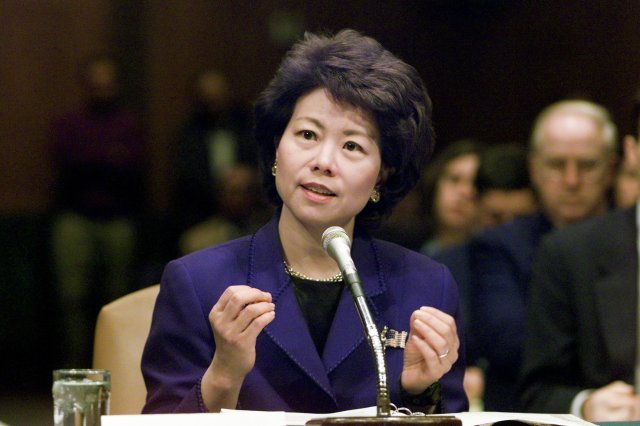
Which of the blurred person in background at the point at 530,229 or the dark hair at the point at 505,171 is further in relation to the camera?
the dark hair at the point at 505,171

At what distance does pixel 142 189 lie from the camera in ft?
27.4

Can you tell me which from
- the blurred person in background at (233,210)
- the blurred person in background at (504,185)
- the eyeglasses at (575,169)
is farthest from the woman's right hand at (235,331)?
the blurred person in background at (233,210)

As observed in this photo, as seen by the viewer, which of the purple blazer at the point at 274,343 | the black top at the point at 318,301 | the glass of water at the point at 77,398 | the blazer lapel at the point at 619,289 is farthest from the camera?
the blazer lapel at the point at 619,289

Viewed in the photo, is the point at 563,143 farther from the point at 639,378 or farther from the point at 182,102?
the point at 182,102

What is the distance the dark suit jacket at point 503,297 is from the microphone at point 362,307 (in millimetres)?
2214

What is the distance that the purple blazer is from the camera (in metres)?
2.49

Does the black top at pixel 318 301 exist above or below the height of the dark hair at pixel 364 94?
below

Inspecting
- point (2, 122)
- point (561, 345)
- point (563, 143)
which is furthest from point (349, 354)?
point (2, 122)

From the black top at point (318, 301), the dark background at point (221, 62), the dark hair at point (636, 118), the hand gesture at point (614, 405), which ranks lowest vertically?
the hand gesture at point (614, 405)

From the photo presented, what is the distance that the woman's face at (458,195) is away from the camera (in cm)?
545

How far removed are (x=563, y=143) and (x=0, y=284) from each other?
14.3 ft

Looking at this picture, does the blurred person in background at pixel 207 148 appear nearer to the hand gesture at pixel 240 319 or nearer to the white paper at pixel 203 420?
the hand gesture at pixel 240 319

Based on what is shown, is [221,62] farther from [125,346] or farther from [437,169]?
[125,346]

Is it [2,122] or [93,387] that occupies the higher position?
[2,122]
